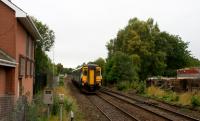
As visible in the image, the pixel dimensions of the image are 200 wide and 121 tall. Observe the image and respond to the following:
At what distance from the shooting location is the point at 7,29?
64.8ft

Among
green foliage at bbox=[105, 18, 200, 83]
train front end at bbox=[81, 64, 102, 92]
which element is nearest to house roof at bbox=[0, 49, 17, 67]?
train front end at bbox=[81, 64, 102, 92]

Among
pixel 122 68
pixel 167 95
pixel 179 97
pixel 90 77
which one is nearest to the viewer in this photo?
pixel 179 97

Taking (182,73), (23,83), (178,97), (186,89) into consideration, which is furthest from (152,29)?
(23,83)

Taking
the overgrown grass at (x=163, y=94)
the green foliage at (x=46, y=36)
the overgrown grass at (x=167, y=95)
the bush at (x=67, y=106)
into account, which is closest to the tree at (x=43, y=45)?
the green foliage at (x=46, y=36)

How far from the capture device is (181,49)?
311 feet

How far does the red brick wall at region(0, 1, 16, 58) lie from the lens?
19.6 metres

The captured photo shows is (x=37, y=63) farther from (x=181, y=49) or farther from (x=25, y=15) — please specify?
(x=181, y=49)

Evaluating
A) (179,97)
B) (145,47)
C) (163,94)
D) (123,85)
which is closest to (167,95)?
(163,94)

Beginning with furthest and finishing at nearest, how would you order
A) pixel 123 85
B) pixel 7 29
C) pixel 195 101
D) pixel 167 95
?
pixel 123 85 < pixel 167 95 < pixel 195 101 < pixel 7 29

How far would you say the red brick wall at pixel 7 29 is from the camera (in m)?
19.6

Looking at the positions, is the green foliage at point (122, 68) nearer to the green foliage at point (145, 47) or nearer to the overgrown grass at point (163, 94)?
the green foliage at point (145, 47)

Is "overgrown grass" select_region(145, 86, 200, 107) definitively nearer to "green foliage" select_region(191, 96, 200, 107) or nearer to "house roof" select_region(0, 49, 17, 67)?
"green foliage" select_region(191, 96, 200, 107)

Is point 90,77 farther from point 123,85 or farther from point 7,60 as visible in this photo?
point 7,60

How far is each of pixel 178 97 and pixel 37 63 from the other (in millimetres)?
22492
